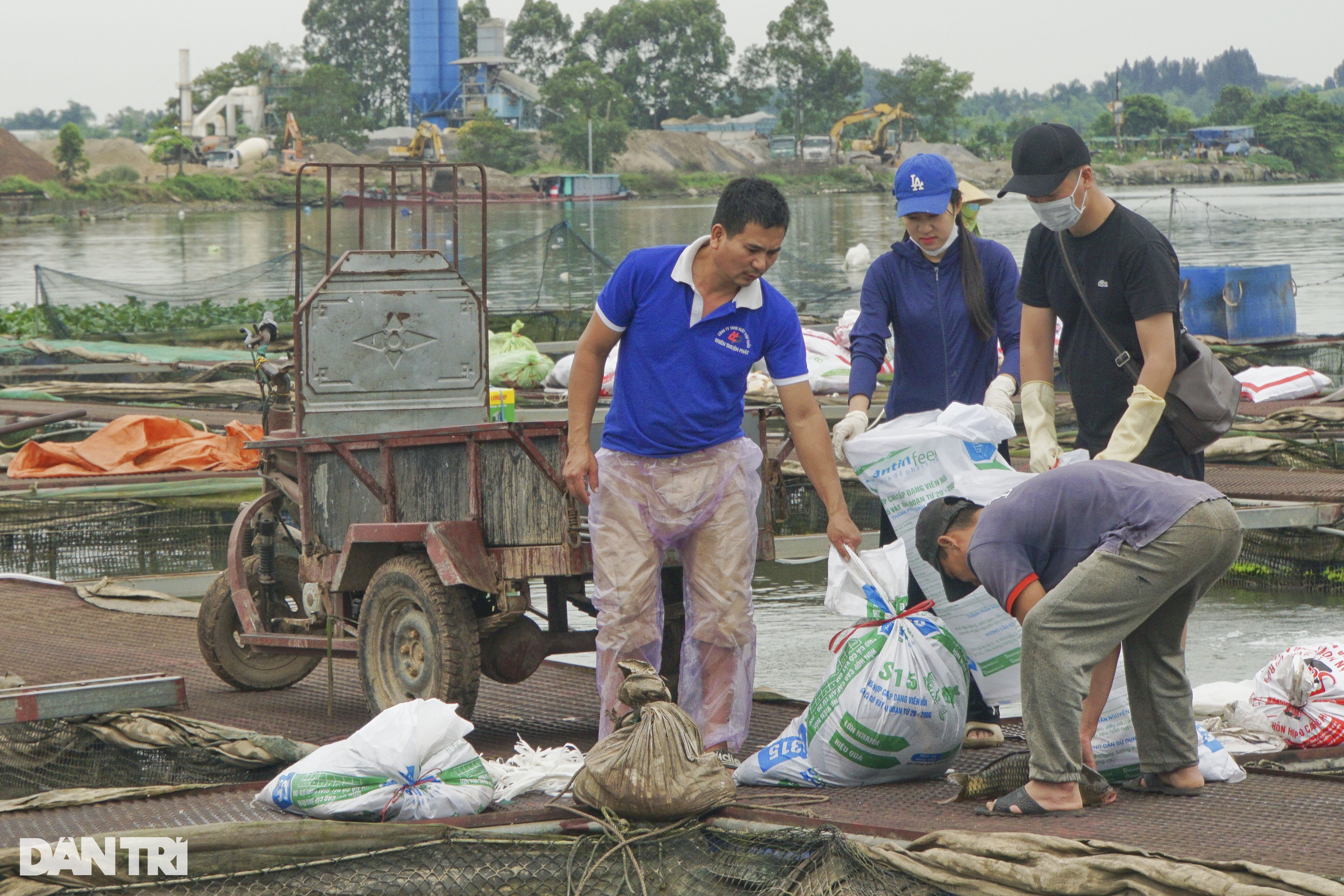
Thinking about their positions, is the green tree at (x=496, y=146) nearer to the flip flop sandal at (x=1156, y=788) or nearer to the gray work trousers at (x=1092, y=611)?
the flip flop sandal at (x=1156, y=788)

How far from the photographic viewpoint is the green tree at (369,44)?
459ft

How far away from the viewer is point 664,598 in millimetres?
5078

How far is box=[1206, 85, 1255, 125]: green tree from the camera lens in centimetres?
12175

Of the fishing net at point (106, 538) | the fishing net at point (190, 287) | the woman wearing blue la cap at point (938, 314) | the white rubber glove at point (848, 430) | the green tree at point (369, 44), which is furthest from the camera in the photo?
the green tree at point (369, 44)

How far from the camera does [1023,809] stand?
3467 millimetres

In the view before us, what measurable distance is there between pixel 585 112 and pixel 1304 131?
172ft

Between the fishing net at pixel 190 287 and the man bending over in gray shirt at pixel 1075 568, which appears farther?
the fishing net at pixel 190 287

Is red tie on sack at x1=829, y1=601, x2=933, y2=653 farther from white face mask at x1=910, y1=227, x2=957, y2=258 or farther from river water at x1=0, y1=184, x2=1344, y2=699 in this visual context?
river water at x1=0, y1=184, x2=1344, y2=699

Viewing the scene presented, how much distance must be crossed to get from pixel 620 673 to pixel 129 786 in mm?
1803

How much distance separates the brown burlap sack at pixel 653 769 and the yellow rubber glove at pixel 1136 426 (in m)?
1.24

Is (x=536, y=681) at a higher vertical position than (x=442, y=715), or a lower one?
lower

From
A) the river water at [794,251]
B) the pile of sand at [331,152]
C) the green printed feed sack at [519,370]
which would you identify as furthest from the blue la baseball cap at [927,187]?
the pile of sand at [331,152]

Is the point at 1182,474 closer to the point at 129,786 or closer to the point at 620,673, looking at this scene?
the point at 620,673

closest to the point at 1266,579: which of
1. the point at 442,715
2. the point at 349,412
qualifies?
the point at 349,412
